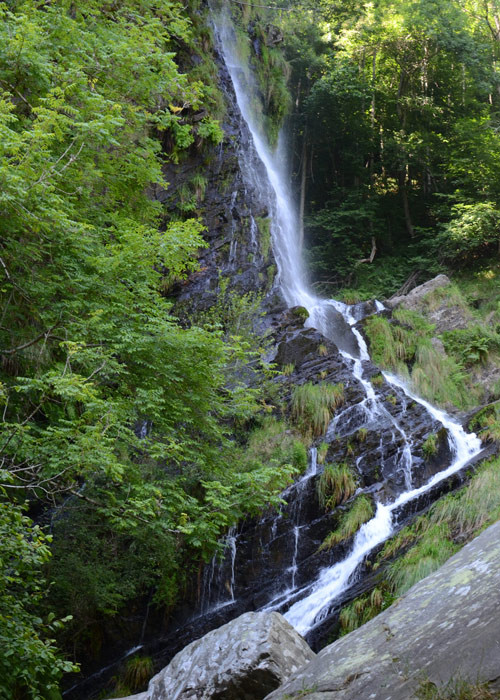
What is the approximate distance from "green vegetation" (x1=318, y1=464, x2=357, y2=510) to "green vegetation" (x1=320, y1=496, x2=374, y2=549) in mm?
337

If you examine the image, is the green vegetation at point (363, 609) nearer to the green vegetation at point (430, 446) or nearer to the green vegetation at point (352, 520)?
the green vegetation at point (352, 520)

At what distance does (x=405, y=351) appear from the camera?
45.8 ft

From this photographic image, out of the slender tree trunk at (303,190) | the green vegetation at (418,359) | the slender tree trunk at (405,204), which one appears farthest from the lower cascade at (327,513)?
the slender tree trunk at (405,204)

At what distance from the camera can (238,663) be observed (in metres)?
4.29

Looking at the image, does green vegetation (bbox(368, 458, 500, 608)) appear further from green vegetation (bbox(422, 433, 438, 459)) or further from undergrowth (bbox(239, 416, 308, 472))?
undergrowth (bbox(239, 416, 308, 472))

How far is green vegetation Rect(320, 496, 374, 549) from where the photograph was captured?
321 inches

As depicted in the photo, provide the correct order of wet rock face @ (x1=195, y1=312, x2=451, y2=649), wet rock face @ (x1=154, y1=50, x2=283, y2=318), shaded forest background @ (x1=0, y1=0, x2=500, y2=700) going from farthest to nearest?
1. wet rock face @ (x1=154, y1=50, x2=283, y2=318)
2. wet rock face @ (x1=195, y1=312, x2=451, y2=649)
3. shaded forest background @ (x1=0, y1=0, x2=500, y2=700)

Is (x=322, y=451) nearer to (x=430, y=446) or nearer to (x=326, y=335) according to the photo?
(x=430, y=446)

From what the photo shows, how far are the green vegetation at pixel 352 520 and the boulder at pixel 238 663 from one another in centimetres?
346

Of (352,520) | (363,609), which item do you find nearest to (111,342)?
(363,609)

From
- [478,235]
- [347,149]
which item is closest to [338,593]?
[478,235]

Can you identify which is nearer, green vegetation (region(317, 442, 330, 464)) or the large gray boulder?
the large gray boulder

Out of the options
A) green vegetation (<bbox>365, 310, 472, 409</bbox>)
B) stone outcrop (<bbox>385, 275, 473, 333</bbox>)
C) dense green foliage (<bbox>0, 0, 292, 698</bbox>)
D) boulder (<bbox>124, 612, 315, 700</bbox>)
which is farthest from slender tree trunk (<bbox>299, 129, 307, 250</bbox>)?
boulder (<bbox>124, 612, 315, 700</bbox>)

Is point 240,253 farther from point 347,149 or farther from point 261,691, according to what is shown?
point 261,691
